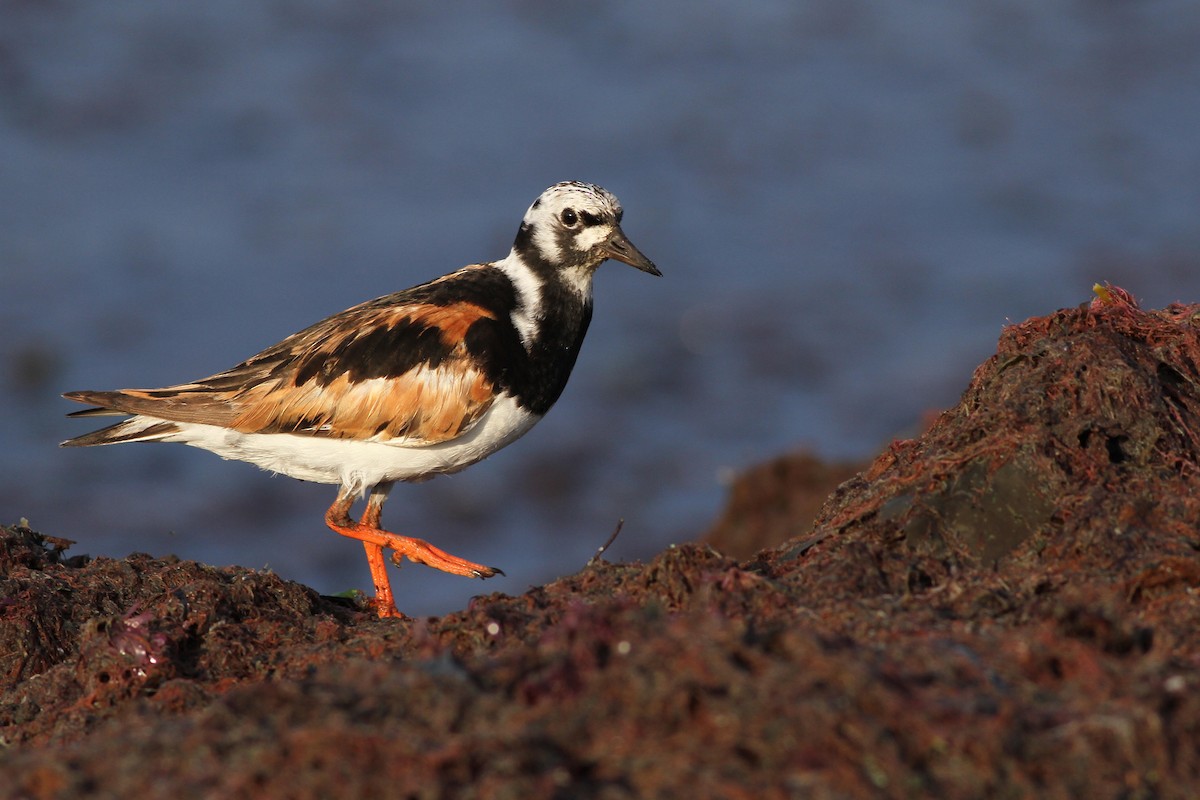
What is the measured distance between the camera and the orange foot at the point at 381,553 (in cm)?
Result: 745

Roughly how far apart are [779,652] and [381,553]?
437cm

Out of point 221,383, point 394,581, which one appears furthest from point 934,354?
point 221,383

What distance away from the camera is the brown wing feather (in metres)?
7.47

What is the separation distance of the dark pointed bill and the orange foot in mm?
1957

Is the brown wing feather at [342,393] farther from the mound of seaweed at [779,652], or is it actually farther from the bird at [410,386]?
the mound of seaweed at [779,652]

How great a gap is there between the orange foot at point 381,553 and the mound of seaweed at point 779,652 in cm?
71

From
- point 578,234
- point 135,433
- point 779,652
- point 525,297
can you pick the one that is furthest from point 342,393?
point 779,652

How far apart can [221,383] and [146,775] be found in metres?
4.92

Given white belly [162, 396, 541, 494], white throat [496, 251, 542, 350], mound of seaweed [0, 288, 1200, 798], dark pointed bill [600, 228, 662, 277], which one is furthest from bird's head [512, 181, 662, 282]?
mound of seaweed [0, 288, 1200, 798]

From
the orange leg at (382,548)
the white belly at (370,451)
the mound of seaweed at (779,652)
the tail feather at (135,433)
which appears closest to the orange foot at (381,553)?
the orange leg at (382,548)

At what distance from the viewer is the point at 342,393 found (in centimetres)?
765

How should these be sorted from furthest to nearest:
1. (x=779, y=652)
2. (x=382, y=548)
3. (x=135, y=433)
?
(x=135, y=433), (x=382, y=548), (x=779, y=652)

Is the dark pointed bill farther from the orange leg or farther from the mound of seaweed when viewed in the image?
the mound of seaweed

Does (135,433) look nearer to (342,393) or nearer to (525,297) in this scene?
(342,393)
